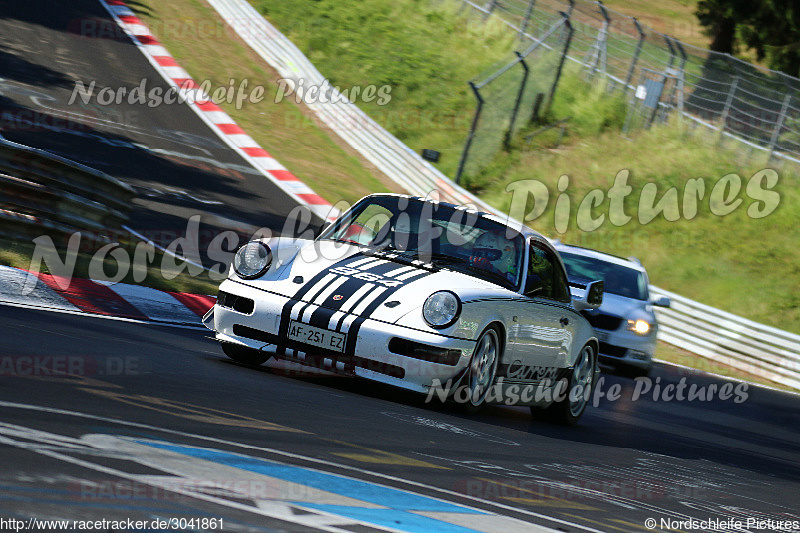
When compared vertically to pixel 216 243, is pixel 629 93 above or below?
above

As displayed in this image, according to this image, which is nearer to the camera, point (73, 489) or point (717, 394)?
point (73, 489)

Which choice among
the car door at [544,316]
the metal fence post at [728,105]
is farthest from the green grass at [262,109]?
the car door at [544,316]

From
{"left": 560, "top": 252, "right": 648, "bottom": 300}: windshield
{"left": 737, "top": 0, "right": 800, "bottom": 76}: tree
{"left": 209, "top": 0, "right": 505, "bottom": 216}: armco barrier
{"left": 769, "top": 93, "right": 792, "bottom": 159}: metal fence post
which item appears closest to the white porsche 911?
{"left": 560, "top": 252, "right": 648, "bottom": 300}: windshield

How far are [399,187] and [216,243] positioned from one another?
26.2ft

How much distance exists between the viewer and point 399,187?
862 inches

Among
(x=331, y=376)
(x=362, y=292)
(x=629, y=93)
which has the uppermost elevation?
(x=629, y=93)

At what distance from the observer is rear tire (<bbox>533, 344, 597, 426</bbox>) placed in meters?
8.98

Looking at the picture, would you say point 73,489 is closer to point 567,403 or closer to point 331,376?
point 331,376

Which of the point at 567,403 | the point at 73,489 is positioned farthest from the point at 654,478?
the point at 73,489

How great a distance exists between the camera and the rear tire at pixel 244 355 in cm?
799

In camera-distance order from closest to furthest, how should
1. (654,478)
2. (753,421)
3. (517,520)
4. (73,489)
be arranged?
(73,489) < (517,520) < (654,478) < (753,421)

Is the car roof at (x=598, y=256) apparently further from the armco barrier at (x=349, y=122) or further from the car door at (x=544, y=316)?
the armco barrier at (x=349, y=122)

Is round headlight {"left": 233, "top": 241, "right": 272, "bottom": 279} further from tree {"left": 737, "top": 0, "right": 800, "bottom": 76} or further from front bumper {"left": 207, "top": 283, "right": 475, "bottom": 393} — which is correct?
tree {"left": 737, "top": 0, "right": 800, "bottom": 76}

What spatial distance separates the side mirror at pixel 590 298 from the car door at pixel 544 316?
0.37ft
